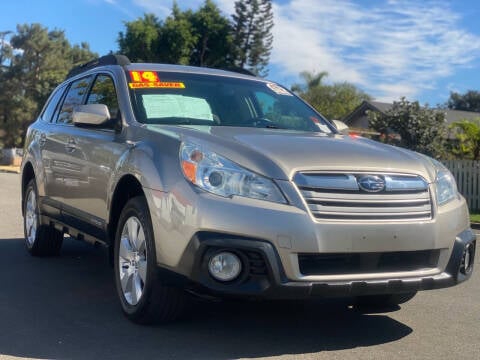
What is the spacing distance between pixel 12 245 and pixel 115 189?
3731 millimetres

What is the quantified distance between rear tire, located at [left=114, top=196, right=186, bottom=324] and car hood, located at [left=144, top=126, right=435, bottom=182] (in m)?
0.62

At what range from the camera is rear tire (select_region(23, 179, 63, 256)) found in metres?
6.98

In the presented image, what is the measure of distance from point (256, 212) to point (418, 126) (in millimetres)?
17107

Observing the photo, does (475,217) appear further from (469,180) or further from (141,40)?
(141,40)

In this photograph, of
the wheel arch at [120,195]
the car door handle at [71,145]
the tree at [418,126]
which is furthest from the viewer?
the tree at [418,126]

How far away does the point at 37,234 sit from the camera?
7043 millimetres

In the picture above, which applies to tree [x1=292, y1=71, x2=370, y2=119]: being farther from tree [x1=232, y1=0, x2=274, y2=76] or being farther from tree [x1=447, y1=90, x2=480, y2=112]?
tree [x1=447, y1=90, x2=480, y2=112]

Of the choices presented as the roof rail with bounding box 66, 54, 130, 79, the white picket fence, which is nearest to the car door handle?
the roof rail with bounding box 66, 54, 130, 79

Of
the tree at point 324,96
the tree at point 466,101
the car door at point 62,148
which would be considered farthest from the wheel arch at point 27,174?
the tree at point 466,101

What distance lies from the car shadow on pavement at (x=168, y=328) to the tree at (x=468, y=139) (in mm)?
13770

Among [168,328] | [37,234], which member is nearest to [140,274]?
[168,328]

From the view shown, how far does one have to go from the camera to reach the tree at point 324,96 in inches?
1873

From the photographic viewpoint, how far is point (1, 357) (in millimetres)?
3900

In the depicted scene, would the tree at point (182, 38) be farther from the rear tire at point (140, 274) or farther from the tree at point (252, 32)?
the rear tire at point (140, 274)
